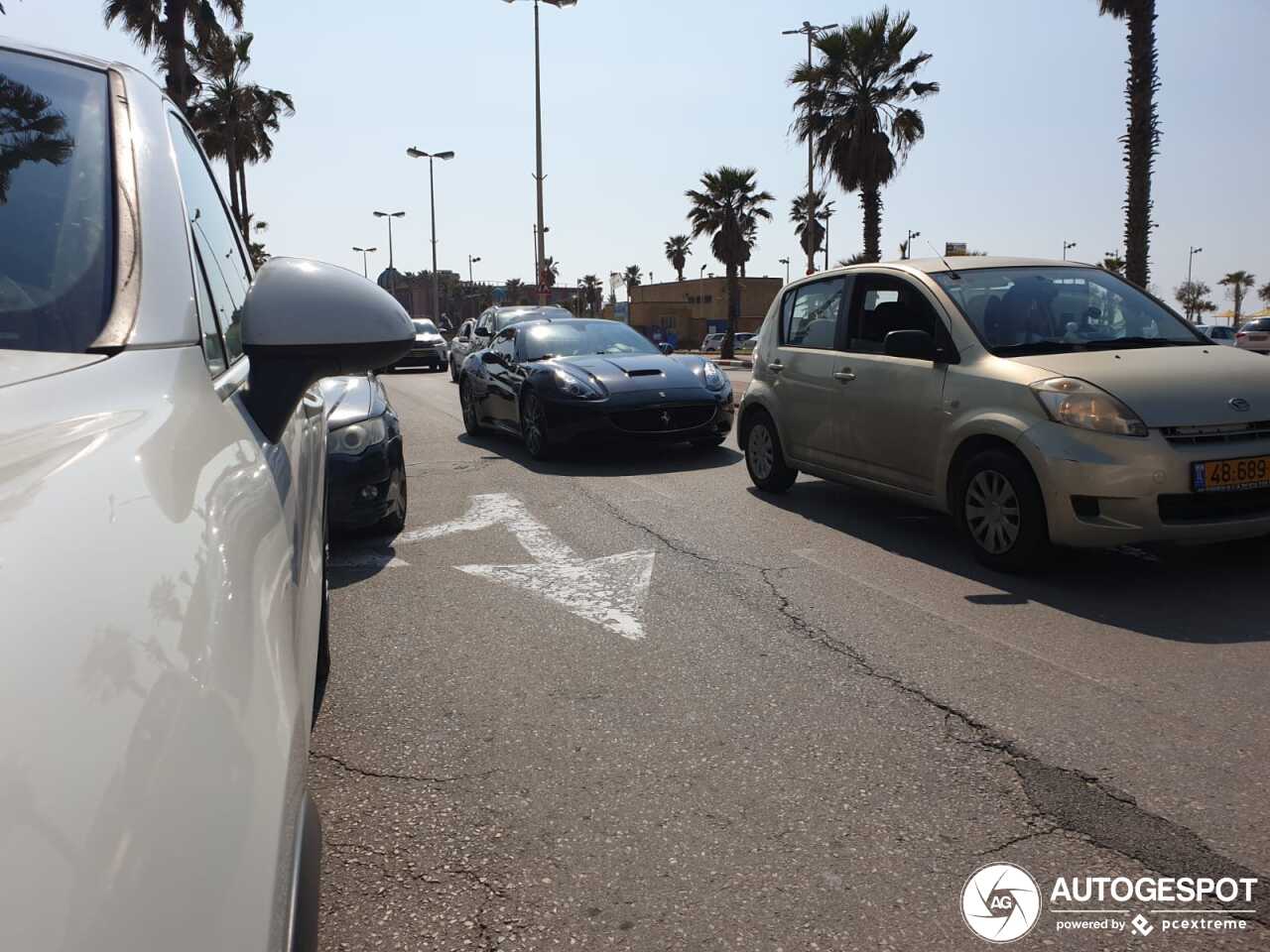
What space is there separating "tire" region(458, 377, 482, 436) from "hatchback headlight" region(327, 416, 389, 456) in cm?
559

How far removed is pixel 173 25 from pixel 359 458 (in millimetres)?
19582

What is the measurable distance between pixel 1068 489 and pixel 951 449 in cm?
81

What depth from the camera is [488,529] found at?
6629 mm

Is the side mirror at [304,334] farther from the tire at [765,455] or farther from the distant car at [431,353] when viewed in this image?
the distant car at [431,353]

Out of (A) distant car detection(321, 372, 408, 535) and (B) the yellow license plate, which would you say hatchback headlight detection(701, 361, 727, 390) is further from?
(B) the yellow license plate

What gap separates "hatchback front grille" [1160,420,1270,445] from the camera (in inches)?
186

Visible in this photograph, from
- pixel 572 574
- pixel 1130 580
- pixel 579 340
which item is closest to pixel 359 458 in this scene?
pixel 572 574

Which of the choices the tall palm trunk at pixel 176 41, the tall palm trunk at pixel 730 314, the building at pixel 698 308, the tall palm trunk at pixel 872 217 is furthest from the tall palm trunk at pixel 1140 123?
the building at pixel 698 308

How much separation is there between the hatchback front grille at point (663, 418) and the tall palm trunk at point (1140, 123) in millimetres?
12296

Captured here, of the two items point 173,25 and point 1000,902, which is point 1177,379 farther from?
point 173,25

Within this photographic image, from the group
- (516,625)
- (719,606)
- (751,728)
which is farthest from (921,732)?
(516,625)

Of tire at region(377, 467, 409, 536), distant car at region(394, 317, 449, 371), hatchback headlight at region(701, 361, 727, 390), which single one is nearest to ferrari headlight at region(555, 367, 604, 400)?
hatchback headlight at region(701, 361, 727, 390)

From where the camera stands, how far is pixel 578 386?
9.23m

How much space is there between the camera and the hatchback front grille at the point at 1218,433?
473 cm
